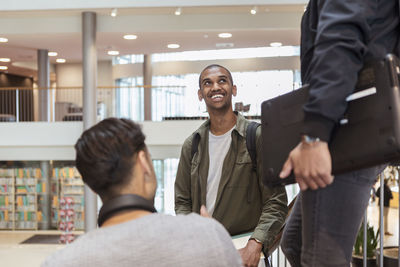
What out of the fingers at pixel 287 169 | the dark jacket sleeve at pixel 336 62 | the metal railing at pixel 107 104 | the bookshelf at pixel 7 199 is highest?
the metal railing at pixel 107 104

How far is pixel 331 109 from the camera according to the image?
4.14 feet

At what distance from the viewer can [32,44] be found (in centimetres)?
1540

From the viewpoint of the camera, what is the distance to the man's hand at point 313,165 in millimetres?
1283

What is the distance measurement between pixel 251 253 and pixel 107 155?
3.82 ft

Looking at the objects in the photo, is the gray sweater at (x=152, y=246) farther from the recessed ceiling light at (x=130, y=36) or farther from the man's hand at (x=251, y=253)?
the recessed ceiling light at (x=130, y=36)

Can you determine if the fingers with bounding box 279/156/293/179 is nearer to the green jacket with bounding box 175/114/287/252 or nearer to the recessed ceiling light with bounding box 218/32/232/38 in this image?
the green jacket with bounding box 175/114/287/252

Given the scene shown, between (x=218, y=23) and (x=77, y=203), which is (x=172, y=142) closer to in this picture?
(x=218, y=23)

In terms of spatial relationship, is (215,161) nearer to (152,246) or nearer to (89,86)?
(152,246)

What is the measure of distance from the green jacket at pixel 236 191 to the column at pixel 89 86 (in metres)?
10.4

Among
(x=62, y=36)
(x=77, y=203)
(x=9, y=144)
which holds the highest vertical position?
(x=62, y=36)

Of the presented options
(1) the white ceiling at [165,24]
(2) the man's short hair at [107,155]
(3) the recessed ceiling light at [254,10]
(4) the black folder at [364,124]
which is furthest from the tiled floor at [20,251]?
(4) the black folder at [364,124]

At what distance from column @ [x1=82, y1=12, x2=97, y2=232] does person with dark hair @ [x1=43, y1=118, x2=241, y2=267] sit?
11.7m

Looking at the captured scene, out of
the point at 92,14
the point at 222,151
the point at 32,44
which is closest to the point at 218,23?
the point at 92,14

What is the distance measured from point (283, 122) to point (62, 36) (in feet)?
43.7
